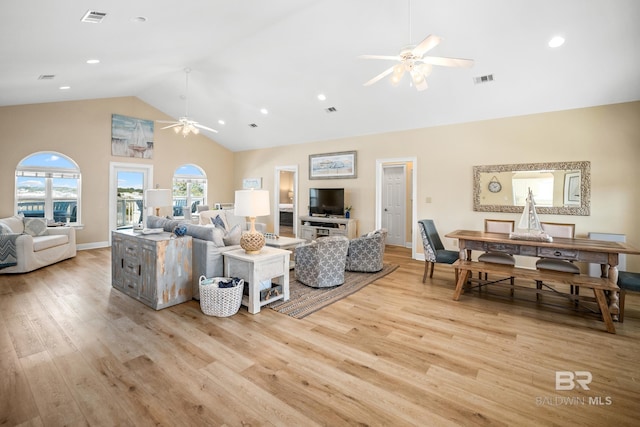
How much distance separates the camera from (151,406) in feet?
5.97

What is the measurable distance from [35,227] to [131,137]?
3.14 meters

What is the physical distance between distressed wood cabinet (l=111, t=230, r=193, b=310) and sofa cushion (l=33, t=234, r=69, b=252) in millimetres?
2461

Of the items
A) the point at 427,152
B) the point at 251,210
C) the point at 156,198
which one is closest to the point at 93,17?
the point at 156,198

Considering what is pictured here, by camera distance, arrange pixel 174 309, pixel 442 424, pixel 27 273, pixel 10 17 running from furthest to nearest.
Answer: pixel 27 273
pixel 174 309
pixel 10 17
pixel 442 424

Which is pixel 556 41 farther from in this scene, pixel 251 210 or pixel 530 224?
pixel 251 210

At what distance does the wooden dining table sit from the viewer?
3070 mm

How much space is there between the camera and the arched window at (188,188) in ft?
28.8

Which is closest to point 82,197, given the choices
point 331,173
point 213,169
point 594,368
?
point 213,169

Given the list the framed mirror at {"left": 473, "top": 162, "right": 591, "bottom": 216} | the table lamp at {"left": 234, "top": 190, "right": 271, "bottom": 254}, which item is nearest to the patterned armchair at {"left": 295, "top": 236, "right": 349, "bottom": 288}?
the table lamp at {"left": 234, "top": 190, "right": 271, "bottom": 254}

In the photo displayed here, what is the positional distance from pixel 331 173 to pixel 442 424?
248 inches

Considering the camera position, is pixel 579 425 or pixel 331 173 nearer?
pixel 579 425

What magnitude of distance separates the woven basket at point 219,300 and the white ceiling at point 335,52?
2961 millimetres

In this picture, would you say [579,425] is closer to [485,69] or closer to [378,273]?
[378,273]

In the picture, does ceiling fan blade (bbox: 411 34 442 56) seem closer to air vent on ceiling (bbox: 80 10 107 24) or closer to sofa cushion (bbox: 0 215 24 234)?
air vent on ceiling (bbox: 80 10 107 24)
